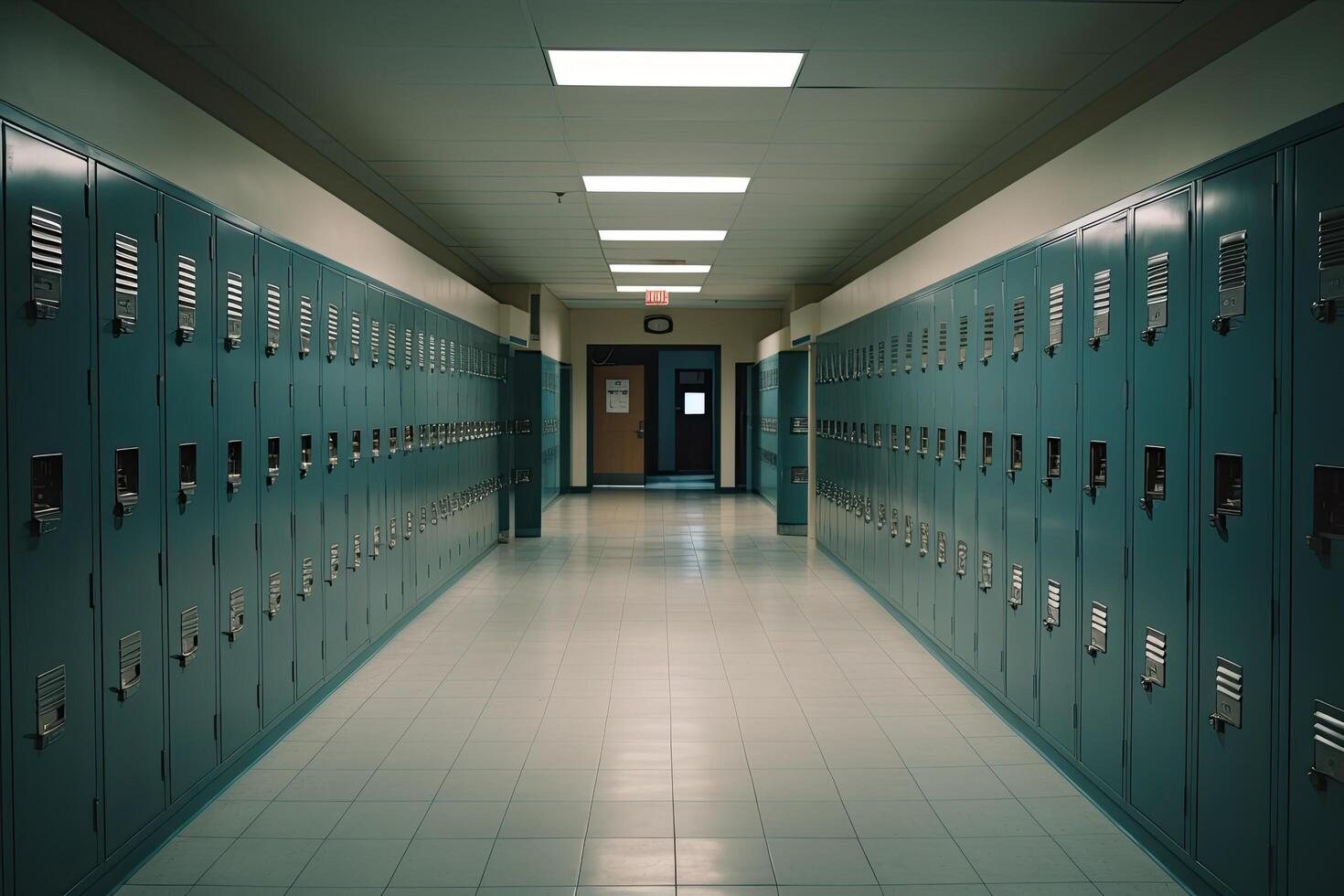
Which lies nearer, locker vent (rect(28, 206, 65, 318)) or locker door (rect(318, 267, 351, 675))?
locker vent (rect(28, 206, 65, 318))

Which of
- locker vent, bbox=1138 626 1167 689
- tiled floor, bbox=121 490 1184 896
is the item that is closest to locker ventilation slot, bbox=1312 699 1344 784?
locker vent, bbox=1138 626 1167 689

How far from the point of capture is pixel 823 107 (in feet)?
16.1

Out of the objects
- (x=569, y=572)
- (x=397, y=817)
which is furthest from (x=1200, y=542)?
(x=569, y=572)

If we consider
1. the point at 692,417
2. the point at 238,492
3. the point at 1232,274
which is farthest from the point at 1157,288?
the point at 692,417

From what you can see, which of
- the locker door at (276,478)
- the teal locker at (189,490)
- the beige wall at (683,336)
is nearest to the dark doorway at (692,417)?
the beige wall at (683,336)

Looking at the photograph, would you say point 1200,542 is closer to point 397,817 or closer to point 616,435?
point 397,817

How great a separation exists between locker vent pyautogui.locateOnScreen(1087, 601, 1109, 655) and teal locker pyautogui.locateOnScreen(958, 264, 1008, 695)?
0.99 metres

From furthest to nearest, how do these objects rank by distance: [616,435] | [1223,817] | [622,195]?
[616,435] → [622,195] → [1223,817]

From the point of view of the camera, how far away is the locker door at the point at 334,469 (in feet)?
15.8

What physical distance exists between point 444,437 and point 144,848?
Result: 4.77 m

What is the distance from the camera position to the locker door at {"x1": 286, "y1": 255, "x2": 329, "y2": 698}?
4.43 metres

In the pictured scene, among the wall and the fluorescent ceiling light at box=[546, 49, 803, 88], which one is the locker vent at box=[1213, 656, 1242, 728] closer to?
the wall

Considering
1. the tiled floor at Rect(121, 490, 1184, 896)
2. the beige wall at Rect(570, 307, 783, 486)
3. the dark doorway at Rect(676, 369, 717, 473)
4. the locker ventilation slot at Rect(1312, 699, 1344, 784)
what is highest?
the beige wall at Rect(570, 307, 783, 486)

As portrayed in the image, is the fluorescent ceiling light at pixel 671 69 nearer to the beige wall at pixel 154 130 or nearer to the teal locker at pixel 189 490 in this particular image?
the beige wall at pixel 154 130
